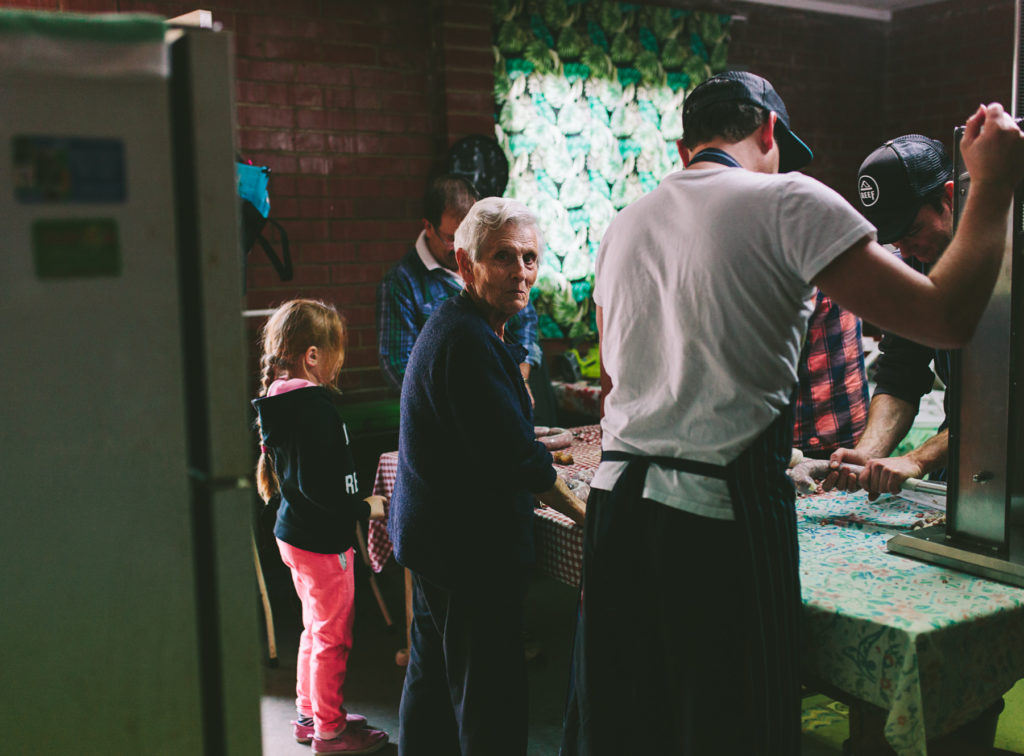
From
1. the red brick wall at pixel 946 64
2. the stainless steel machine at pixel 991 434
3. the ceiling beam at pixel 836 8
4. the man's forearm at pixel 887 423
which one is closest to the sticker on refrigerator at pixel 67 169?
the stainless steel machine at pixel 991 434

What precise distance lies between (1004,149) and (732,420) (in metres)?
0.53

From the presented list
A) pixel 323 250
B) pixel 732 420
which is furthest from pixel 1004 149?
pixel 323 250

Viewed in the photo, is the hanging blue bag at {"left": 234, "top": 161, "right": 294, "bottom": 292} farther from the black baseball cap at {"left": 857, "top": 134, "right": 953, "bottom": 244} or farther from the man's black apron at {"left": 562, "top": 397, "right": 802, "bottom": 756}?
the man's black apron at {"left": 562, "top": 397, "right": 802, "bottom": 756}

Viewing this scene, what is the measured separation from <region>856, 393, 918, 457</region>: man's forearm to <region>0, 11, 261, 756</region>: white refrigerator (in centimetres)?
161

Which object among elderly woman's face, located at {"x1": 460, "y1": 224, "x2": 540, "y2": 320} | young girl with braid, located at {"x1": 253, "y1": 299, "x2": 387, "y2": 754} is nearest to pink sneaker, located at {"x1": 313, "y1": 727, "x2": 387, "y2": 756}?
young girl with braid, located at {"x1": 253, "y1": 299, "x2": 387, "y2": 754}

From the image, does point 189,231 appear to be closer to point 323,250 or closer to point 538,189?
point 323,250

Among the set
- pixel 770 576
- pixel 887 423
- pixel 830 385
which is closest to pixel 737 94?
pixel 770 576

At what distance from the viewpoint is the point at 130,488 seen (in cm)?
87

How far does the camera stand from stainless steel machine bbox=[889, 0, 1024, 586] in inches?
55.5

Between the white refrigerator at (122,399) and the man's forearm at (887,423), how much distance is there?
1605 millimetres

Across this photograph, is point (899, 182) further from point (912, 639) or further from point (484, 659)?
point (484, 659)

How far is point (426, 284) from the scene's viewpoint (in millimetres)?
3271

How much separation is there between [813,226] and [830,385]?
1262 millimetres

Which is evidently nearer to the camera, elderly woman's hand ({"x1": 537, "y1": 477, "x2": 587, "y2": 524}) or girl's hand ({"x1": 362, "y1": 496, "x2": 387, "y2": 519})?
elderly woman's hand ({"x1": 537, "y1": 477, "x2": 587, "y2": 524})
